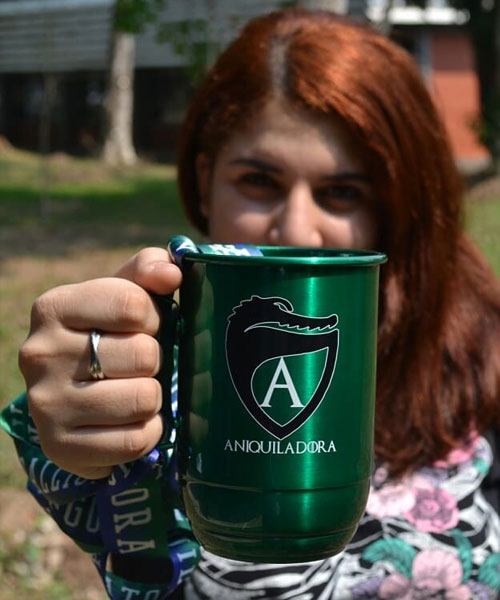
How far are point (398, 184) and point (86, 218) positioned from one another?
1211 centimetres

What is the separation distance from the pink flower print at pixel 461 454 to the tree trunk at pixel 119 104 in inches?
699

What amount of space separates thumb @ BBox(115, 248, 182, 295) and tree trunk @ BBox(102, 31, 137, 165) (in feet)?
60.3

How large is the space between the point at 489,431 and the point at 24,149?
77.4 ft

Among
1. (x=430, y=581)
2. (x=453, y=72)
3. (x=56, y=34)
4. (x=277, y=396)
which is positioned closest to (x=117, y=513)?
(x=277, y=396)

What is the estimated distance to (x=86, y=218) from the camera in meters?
13.7

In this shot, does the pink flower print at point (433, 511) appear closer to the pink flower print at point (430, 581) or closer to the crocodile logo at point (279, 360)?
the pink flower print at point (430, 581)

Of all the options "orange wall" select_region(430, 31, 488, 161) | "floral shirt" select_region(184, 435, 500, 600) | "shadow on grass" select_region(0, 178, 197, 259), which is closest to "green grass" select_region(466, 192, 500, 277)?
"shadow on grass" select_region(0, 178, 197, 259)

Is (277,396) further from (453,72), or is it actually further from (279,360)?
(453,72)

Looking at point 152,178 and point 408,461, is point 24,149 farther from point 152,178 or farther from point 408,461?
point 408,461

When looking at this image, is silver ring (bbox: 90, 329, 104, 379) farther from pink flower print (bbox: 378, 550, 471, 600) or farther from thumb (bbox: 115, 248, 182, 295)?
pink flower print (bbox: 378, 550, 471, 600)

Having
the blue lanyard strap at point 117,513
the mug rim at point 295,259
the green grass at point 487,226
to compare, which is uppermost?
the mug rim at point 295,259

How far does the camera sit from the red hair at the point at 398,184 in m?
1.89

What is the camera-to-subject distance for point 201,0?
70.8ft

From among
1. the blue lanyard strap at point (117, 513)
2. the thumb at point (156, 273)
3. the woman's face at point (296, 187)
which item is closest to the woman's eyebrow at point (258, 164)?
the woman's face at point (296, 187)
